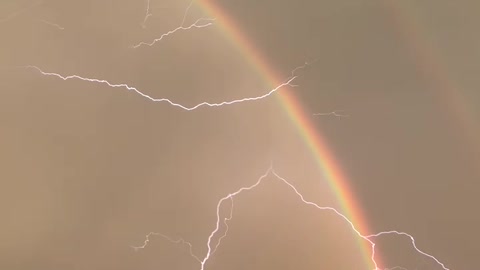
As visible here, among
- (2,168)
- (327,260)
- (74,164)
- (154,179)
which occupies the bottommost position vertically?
(2,168)

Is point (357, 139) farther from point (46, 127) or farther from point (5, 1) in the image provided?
point (5, 1)

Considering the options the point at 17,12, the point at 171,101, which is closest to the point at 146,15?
the point at 171,101

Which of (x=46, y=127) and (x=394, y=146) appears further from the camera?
(x=46, y=127)

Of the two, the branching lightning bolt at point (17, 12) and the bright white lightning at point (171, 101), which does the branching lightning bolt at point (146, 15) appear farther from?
the branching lightning bolt at point (17, 12)

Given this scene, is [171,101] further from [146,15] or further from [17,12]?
[17,12]

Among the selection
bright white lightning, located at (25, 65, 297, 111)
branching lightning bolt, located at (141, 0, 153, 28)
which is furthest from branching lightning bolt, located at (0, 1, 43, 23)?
branching lightning bolt, located at (141, 0, 153, 28)

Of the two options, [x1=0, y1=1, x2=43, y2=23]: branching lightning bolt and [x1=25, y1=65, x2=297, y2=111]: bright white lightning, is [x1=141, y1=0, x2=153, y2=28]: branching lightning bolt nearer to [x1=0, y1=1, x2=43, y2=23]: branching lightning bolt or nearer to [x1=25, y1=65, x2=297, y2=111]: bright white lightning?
[x1=25, y1=65, x2=297, y2=111]: bright white lightning

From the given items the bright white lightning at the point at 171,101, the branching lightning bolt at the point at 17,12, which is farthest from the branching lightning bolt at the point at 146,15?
the branching lightning bolt at the point at 17,12

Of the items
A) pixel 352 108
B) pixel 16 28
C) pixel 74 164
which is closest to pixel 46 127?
pixel 74 164

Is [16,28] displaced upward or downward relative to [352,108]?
downward

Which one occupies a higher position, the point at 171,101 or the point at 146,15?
the point at 146,15

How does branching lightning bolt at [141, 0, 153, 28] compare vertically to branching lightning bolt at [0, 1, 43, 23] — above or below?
above
